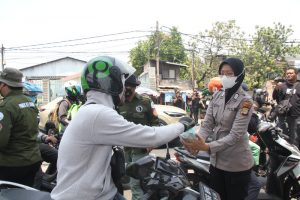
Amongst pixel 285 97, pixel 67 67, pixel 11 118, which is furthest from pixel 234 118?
pixel 67 67

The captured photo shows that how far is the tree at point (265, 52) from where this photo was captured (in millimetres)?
32125

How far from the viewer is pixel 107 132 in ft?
6.43

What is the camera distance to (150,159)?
2135 millimetres

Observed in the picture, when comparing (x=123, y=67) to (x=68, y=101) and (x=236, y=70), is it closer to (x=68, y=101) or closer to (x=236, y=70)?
(x=236, y=70)

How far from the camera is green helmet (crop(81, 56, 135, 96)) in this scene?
82.0 inches

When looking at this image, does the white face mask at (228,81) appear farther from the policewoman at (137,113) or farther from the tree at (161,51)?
the tree at (161,51)

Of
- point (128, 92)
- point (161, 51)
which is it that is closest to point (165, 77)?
point (161, 51)

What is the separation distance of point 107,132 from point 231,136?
1462mm

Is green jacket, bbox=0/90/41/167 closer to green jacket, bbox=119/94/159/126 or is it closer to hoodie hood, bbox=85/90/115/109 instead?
green jacket, bbox=119/94/159/126

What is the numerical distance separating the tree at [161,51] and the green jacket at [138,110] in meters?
40.1

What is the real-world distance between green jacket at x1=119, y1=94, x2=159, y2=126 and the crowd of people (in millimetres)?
12

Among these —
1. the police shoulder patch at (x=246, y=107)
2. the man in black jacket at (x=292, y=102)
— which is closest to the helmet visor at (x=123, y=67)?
the police shoulder patch at (x=246, y=107)

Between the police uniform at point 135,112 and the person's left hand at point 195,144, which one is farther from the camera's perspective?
the police uniform at point 135,112

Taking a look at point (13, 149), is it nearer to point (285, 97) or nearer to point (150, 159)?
point (150, 159)
